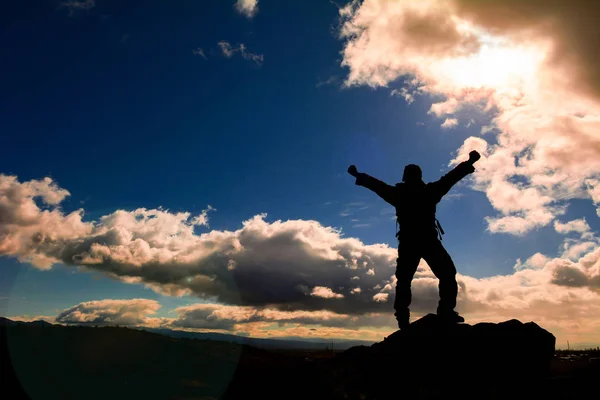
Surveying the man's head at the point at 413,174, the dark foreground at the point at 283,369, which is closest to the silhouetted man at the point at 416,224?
the man's head at the point at 413,174

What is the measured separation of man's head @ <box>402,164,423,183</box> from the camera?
9.71 m

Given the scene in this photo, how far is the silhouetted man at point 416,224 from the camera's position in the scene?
369 inches

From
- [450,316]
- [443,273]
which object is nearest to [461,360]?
[450,316]

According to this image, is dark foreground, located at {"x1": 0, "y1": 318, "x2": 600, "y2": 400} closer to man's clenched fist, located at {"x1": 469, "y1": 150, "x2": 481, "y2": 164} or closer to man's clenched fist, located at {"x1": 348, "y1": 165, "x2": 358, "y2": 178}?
man's clenched fist, located at {"x1": 469, "y1": 150, "x2": 481, "y2": 164}

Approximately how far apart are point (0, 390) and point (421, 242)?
8.57 meters

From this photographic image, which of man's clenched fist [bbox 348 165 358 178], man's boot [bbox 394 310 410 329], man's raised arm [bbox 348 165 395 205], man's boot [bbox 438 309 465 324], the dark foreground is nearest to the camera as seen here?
the dark foreground

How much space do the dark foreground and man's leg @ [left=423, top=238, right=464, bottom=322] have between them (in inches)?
38.8

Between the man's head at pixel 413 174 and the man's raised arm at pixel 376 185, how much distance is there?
1.52ft

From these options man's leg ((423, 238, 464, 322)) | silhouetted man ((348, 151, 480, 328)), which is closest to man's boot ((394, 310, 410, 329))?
silhouetted man ((348, 151, 480, 328))

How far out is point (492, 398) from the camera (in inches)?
249

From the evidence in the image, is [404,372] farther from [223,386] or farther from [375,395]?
[223,386]

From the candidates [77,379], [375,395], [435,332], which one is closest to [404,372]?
[375,395]

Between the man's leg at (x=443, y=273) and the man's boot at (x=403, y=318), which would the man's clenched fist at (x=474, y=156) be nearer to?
the man's leg at (x=443, y=273)

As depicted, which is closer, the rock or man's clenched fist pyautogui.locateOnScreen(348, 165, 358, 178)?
the rock
